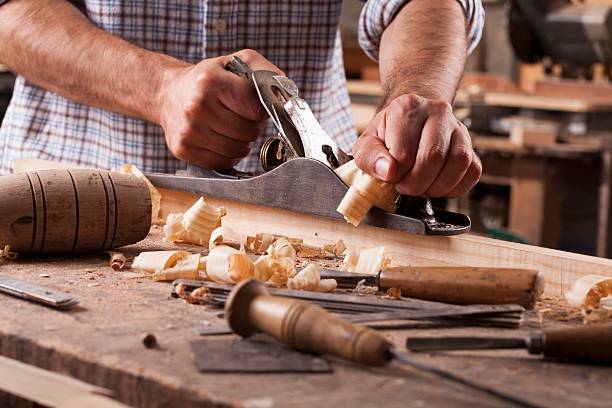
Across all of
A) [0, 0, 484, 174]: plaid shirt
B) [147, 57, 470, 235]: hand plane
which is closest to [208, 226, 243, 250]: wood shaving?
[147, 57, 470, 235]: hand plane

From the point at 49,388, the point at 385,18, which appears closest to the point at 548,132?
the point at 385,18

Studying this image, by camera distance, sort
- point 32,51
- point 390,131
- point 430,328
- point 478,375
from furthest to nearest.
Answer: point 32,51 → point 390,131 → point 430,328 → point 478,375

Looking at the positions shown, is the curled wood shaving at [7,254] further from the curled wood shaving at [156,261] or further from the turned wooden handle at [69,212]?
the curled wood shaving at [156,261]

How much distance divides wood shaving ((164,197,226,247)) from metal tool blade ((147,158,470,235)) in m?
0.12

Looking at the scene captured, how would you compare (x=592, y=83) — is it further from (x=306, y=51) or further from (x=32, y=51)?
(x=32, y=51)

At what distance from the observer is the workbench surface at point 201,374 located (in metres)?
0.91

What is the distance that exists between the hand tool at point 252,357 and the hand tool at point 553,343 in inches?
5.1

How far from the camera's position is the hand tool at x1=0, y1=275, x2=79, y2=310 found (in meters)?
1.17

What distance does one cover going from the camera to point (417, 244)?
1.53 metres

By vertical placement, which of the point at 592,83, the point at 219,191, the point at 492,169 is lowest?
the point at 219,191

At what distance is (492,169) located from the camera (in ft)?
13.9

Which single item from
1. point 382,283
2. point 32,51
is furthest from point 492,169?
point 382,283

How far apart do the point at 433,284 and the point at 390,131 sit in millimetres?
368

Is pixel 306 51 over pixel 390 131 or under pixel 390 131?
over
